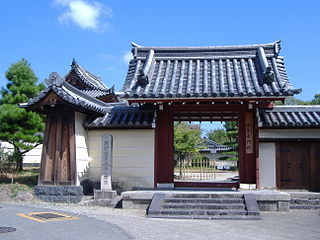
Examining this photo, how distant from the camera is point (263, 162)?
41.0 feet

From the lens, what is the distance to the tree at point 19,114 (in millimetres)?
15492

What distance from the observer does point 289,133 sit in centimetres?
1256

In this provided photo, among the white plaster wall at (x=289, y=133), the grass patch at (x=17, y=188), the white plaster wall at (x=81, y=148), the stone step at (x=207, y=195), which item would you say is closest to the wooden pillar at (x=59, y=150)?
the white plaster wall at (x=81, y=148)

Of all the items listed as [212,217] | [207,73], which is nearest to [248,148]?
[207,73]

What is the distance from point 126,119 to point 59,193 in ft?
11.4

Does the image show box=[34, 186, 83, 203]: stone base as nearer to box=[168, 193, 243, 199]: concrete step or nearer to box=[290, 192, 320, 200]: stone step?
box=[168, 193, 243, 199]: concrete step

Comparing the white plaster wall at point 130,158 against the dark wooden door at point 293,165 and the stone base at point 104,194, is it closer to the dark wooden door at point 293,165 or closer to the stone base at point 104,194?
the stone base at point 104,194

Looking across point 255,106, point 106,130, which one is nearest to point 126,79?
point 106,130

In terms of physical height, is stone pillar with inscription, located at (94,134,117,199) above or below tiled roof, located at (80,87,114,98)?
below

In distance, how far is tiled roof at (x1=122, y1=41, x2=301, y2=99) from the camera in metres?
11.4

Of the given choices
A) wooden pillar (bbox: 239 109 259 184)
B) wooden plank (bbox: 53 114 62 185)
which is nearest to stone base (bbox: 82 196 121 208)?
wooden plank (bbox: 53 114 62 185)

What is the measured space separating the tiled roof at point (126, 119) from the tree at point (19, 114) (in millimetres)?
4319

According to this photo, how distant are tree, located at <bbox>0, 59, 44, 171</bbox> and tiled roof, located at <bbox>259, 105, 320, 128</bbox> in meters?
9.90

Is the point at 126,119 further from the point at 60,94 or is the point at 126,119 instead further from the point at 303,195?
the point at 303,195
